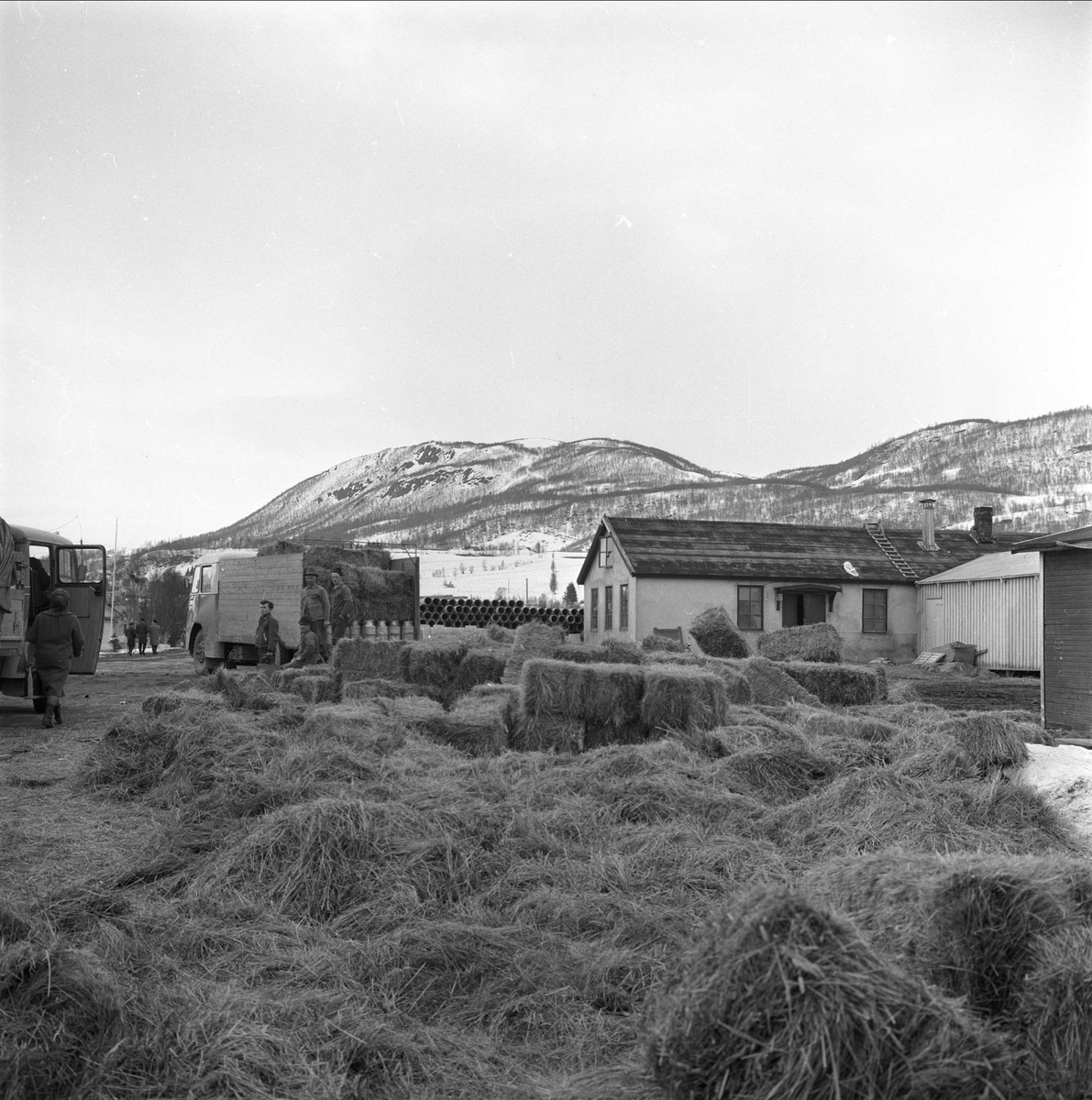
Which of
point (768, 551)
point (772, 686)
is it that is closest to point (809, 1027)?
point (772, 686)

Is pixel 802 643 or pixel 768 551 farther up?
pixel 768 551

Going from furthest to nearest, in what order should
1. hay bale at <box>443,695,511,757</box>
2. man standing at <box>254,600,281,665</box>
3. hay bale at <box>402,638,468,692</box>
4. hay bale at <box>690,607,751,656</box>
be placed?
hay bale at <box>690,607,751,656</box>, man standing at <box>254,600,281,665</box>, hay bale at <box>402,638,468,692</box>, hay bale at <box>443,695,511,757</box>

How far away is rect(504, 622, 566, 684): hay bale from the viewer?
12836 millimetres

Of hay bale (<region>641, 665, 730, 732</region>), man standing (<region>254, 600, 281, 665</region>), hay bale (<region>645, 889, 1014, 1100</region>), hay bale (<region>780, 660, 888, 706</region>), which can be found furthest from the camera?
man standing (<region>254, 600, 281, 665</region>)

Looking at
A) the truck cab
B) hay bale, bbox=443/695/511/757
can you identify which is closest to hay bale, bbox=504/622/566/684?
hay bale, bbox=443/695/511/757

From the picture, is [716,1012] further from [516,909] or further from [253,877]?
[253,877]

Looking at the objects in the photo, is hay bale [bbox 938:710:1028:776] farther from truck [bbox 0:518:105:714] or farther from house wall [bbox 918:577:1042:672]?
house wall [bbox 918:577:1042:672]

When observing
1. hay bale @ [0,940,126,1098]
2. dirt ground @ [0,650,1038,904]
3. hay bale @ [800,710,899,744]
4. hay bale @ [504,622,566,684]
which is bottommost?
dirt ground @ [0,650,1038,904]

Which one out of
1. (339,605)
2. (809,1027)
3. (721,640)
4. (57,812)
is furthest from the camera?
(721,640)

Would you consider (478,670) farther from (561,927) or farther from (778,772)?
(561,927)

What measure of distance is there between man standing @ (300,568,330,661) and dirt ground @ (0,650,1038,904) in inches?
141

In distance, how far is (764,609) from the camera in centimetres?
3344

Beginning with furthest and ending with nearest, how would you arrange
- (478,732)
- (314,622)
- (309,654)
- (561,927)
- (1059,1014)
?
(314,622), (309,654), (478,732), (561,927), (1059,1014)

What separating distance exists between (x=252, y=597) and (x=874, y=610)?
799 inches
